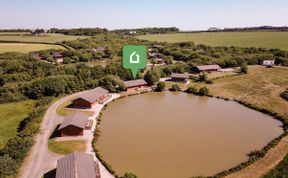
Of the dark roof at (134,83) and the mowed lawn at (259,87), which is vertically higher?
the dark roof at (134,83)

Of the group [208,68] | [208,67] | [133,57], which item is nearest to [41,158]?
[133,57]

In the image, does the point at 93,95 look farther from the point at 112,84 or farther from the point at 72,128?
the point at 72,128

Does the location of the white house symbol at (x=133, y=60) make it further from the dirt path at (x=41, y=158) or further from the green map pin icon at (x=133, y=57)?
the dirt path at (x=41, y=158)

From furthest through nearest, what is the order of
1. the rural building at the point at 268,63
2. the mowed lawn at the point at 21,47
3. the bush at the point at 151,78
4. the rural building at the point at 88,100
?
the mowed lawn at the point at 21,47, the rural building at the point at 268,63, the bush at the point at 151,78, the rural building at the point at 88,100

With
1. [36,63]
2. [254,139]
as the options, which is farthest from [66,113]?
[36,63]

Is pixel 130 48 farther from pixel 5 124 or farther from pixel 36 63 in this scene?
pixel 36 63

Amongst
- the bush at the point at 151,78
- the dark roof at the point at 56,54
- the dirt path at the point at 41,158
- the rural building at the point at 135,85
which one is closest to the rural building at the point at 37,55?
the dark roof at the point at 56,54

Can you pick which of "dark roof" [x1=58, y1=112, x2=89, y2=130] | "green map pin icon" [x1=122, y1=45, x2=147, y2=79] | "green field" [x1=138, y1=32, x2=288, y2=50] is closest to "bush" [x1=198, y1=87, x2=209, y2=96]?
"green map pin icon" [x1=122, y1=45, x2=147, y2=79]
